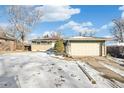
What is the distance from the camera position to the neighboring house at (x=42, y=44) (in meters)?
33.9

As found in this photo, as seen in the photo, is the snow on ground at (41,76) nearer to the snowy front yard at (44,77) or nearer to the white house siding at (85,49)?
the snowy front yard at (44,77)

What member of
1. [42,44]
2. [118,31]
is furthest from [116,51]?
[118,31]

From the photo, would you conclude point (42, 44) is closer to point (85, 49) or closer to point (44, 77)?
point (85, 49)

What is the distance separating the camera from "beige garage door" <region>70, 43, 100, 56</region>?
27969 millimetres

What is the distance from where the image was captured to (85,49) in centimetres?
2806

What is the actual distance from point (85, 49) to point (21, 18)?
16.3 metres

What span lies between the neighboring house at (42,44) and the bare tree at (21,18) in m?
7.36

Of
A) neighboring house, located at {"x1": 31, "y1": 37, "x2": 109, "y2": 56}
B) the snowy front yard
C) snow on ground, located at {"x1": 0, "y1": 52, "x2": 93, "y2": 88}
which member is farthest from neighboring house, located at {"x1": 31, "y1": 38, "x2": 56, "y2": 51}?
the snowy front yard

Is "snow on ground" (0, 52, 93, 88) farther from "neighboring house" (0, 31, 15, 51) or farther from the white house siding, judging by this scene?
"neighboring house" (0, 31, 15, 51)

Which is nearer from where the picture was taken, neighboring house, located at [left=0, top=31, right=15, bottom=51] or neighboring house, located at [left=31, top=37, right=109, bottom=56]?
neighboring house, located at [left=31, top=37, right=109, bottom=56]

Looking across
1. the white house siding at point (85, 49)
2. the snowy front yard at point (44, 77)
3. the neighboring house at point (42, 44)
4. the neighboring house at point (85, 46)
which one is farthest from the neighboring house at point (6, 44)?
the snowy front yard at point (44, 77)

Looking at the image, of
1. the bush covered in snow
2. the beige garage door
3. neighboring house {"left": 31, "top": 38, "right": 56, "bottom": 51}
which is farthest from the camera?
neighboring house {"left": 31, "top": 38, "right": 56, "bottom": 51}

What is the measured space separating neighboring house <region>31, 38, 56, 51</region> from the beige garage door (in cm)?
628
